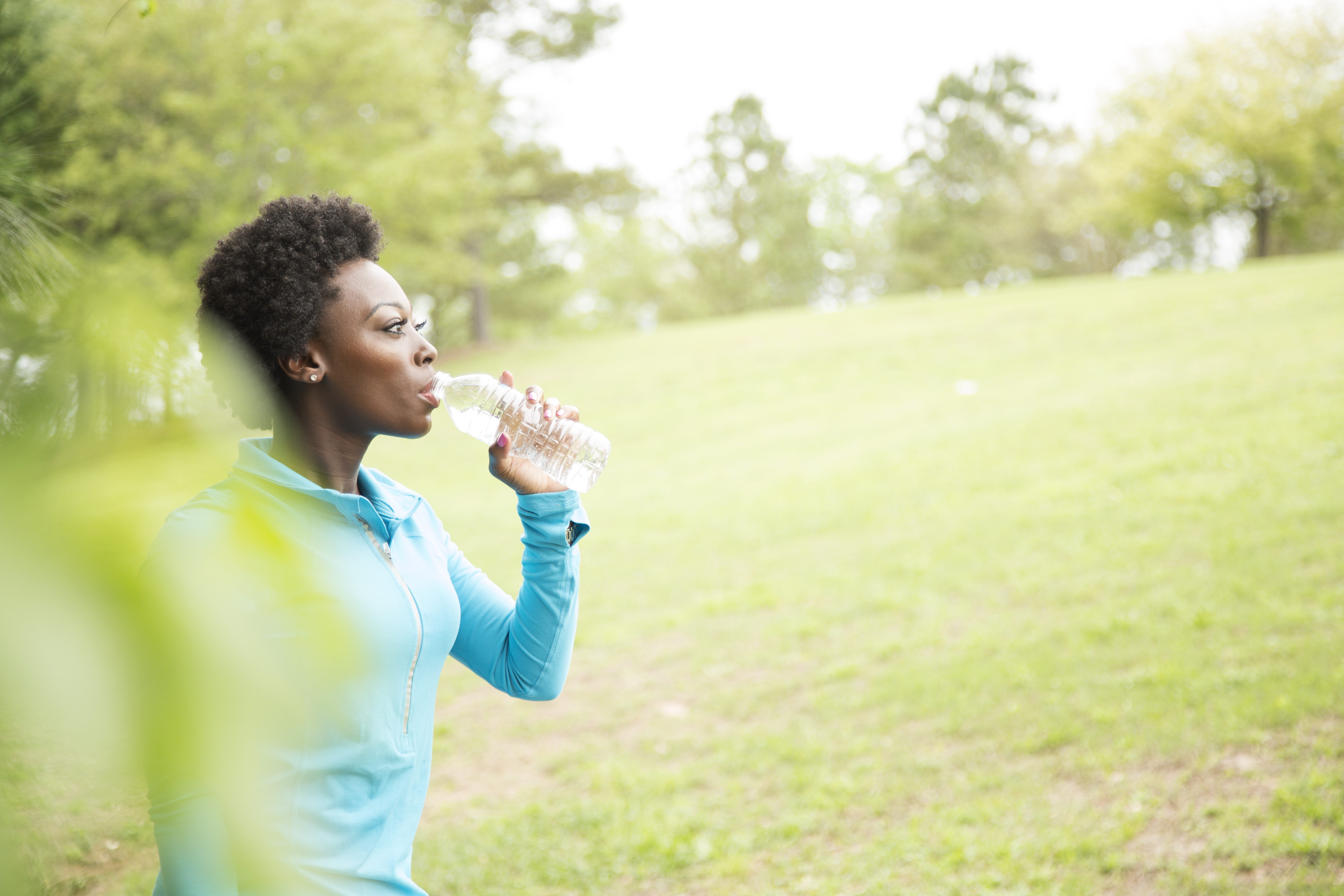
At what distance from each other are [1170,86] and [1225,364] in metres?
23.9

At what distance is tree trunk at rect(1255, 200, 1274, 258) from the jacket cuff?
38.2 m

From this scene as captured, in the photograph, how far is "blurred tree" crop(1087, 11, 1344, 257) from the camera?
30953 mm

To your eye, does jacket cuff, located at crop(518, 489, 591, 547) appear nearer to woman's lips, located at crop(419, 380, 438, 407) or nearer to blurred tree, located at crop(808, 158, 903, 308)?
woman's lips, located at crop(419, 380, 438, 407)

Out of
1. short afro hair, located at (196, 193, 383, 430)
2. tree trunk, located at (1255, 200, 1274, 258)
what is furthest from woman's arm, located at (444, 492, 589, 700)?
tree trunk, located at (1255, 200, 1274, 258)

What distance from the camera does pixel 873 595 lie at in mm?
7918

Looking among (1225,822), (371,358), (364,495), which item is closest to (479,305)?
(1225,822)

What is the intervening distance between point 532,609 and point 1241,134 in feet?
117

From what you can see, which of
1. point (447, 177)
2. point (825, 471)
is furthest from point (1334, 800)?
point (447, 177)

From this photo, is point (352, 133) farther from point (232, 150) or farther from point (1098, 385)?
point (1098, 385)

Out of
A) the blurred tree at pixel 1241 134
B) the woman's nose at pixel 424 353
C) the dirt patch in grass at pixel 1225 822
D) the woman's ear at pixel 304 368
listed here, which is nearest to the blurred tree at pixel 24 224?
the woman's ear at pixel 304 368

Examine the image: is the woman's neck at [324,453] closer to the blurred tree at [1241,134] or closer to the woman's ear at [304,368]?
the woman's ear at [304,368]

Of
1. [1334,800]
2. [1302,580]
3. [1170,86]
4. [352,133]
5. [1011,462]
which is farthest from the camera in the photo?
[1170,86]

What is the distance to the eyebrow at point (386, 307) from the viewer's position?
1.94m

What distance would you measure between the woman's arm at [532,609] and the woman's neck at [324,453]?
0.33m
